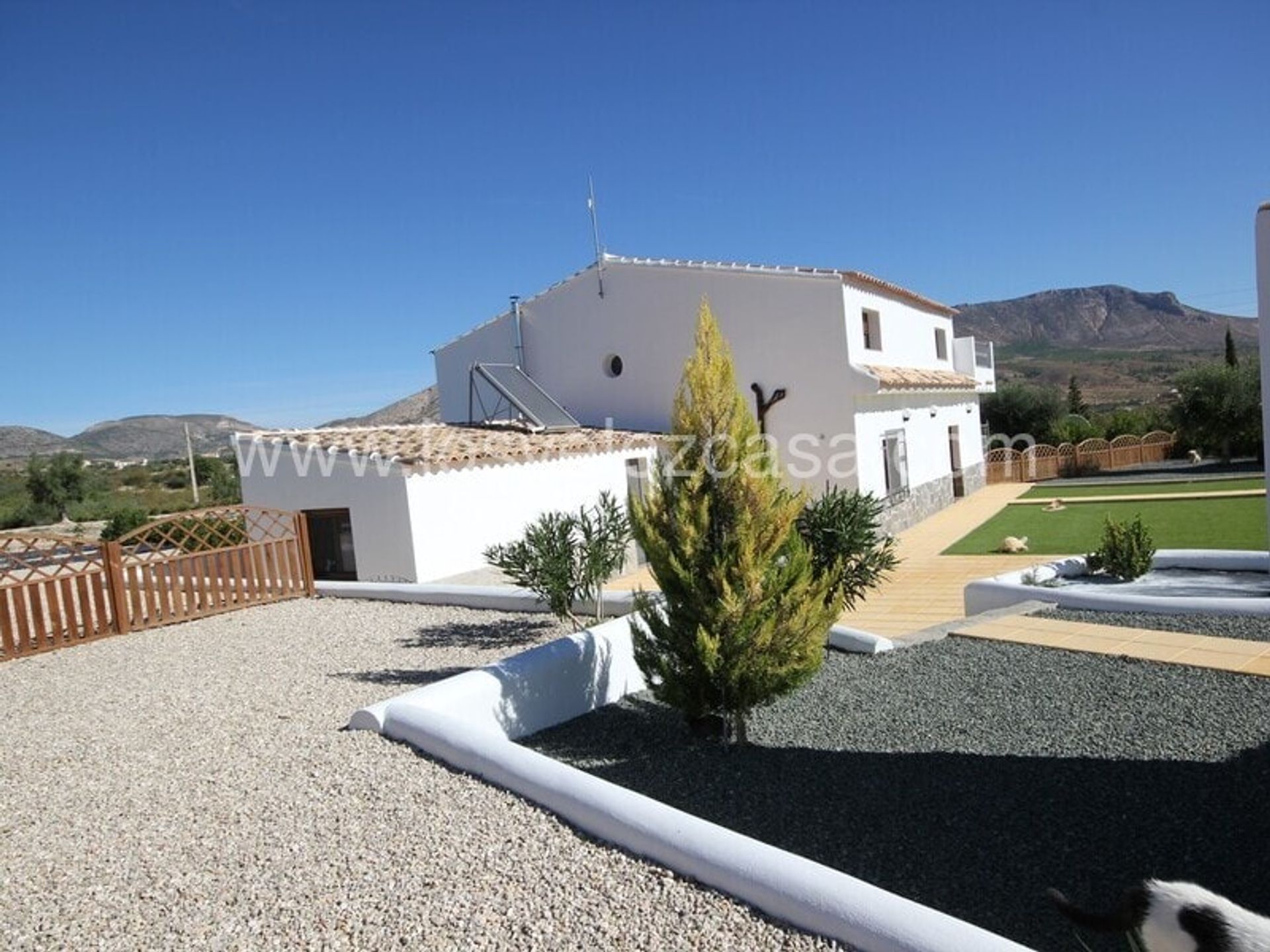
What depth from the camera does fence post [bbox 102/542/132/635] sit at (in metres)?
11.8

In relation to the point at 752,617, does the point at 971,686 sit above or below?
below

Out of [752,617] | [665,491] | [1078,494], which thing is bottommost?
[1078,494]

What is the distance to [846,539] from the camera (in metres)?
9.23

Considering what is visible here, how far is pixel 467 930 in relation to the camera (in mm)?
3713

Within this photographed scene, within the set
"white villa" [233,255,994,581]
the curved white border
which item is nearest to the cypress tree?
the curved white border

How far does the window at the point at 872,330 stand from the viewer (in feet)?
72.1

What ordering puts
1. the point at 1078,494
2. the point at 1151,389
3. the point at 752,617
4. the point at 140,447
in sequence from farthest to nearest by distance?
the point at 140,447 → the point at 1151,389 → the point at 1078,494 → the point at 752,617

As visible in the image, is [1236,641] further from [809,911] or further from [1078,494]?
[1078,494]

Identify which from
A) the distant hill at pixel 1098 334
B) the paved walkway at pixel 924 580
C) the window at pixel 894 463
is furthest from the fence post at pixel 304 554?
the distant hill at pixel 1098 334

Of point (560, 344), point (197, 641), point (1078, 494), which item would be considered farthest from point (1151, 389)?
point (197, 641)

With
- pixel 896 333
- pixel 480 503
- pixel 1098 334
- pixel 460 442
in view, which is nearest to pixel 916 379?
pixel 896 333

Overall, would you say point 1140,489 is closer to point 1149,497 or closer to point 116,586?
point 1149,497

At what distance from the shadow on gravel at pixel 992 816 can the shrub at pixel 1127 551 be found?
6.28m

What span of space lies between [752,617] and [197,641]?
862 cm
